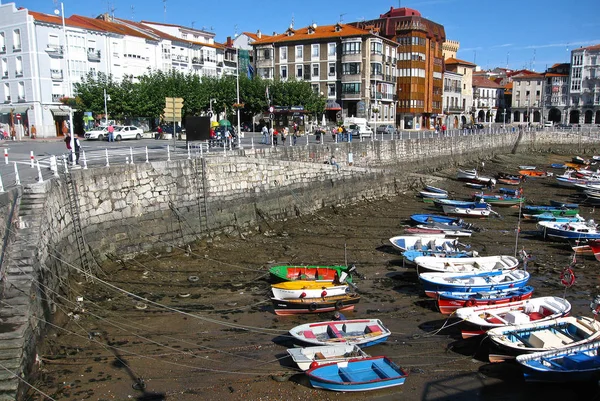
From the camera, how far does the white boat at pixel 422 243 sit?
21391mm

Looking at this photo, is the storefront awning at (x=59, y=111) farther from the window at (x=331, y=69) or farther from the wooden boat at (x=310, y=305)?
the wooden boat at (x=310, y=305)

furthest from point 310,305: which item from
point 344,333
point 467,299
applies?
point 467,299

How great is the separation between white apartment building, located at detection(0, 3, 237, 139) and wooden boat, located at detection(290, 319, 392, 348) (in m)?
38.6

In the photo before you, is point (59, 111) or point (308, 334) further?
point (59, 111)

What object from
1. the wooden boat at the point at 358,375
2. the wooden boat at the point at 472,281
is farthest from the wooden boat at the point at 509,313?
the wooden boat at the point at 358,375

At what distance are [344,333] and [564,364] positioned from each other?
209 inches

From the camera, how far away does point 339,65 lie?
67.6 m

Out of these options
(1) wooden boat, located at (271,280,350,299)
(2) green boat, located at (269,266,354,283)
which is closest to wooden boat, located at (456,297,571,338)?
(1) wooden boat, located at (271,280,350,299)

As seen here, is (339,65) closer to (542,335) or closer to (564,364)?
(542,335)

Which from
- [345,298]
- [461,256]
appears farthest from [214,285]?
[461,256]

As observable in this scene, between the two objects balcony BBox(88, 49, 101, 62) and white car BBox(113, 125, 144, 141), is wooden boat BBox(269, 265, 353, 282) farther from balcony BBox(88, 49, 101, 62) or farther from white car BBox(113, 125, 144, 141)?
balcony BBox(88, 49, 101, 62)

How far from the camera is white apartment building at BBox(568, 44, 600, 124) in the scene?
331ft

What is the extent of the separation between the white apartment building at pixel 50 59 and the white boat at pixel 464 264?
121 ft

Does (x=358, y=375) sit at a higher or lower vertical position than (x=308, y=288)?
lower
